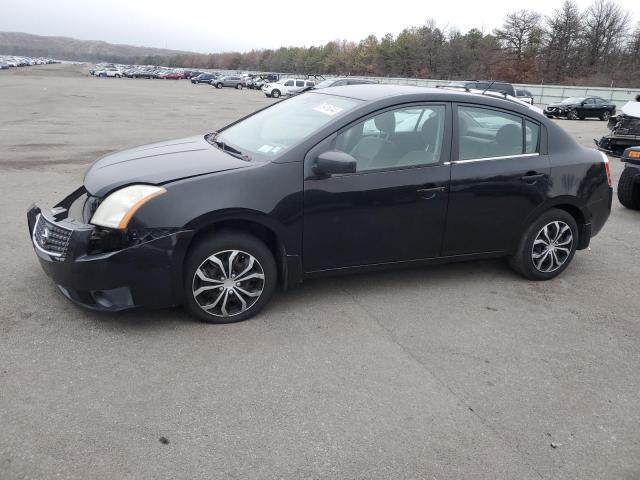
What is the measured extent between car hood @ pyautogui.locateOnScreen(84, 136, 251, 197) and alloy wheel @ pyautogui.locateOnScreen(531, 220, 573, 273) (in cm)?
271

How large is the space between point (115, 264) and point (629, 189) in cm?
696

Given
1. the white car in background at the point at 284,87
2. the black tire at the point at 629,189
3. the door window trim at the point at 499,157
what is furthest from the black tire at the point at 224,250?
the white car in background at the point at 284,87

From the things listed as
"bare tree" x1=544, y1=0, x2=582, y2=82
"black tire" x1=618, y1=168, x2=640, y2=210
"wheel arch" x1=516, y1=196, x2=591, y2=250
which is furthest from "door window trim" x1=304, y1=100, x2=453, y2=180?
"bare tree" x1=544, y1=0, x2=582, y2=82

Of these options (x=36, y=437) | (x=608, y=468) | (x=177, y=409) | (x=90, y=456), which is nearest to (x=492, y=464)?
(x=608, y=468)

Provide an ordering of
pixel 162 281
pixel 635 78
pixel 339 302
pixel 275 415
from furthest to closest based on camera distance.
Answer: pixel 635 78 < pixel 339 302 < pixel 162 281 < pixel 275 415

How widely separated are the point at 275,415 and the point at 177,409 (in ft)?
1.72

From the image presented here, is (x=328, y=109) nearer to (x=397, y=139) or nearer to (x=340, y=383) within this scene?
(x=397, y=139)

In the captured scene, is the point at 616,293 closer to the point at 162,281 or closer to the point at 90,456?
the point at 162,281

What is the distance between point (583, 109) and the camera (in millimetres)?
29016

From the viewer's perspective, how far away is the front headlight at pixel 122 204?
11.6ft

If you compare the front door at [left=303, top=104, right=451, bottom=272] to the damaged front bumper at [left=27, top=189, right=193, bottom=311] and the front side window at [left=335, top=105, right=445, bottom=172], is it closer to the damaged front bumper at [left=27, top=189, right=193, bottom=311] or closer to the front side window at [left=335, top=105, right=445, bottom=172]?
the front side window at [left=335, top=105, right=445, bottom=172]

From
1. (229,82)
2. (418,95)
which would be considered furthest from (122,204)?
(229,82)

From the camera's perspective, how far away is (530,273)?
4.94 metres

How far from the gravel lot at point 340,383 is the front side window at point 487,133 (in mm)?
1165
